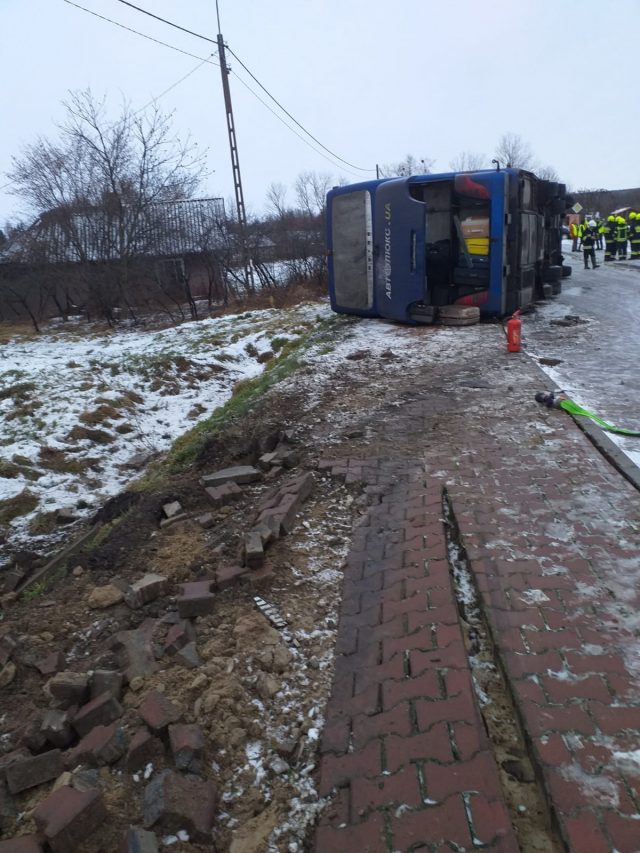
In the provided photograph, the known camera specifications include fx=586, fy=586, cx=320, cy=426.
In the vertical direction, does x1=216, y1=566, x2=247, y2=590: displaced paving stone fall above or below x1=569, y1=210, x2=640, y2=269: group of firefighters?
below

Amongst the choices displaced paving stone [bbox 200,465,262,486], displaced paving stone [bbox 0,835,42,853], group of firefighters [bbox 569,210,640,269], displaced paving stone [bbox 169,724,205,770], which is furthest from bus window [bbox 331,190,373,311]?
group of firefighters [bbox 569,210,640,269]

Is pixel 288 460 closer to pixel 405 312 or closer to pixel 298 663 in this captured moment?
pixel 298 663

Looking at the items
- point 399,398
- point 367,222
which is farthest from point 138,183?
point 399,398

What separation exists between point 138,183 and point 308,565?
18.1 m

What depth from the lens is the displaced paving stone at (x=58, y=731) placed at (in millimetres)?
2451

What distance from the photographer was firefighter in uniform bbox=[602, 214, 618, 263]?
20.2m

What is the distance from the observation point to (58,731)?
96.3 inches

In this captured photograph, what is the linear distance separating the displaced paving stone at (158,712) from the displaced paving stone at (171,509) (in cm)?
211

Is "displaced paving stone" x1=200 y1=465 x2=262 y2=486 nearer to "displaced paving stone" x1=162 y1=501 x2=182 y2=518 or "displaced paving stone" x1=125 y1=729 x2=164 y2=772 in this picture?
"displaced paving stone" x1=162 y1=501 x2=182 y2=518

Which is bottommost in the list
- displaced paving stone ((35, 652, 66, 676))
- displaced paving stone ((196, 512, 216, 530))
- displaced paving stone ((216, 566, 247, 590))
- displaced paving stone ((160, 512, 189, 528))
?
displaced paving stone ((35, 652, 66, 676))

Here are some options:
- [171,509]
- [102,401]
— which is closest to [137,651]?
[171,509]

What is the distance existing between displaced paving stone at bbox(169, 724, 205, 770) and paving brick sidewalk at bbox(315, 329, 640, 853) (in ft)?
1.58

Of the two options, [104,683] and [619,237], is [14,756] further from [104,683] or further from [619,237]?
[619,237]

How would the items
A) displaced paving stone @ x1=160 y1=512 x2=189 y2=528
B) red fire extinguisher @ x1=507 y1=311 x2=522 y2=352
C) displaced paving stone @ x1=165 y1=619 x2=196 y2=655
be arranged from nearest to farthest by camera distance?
displaced paving stone @ x1=165 y1=619 x2=196 y2=655
displaced paving stone @ x1=160 y1=512 x2=189 y2=528
red fire extinguisher @ x1=507 y1=311 x2=522 y2=352
